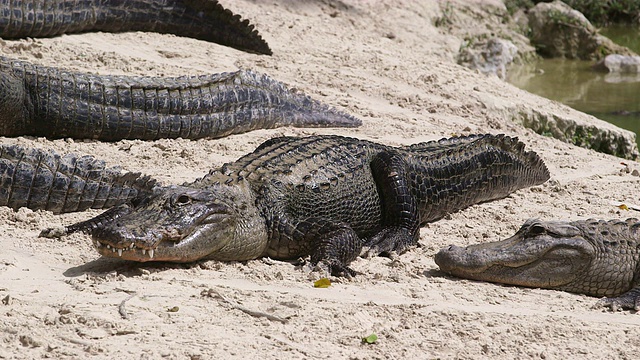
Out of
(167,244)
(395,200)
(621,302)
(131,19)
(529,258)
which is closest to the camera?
(167,244)

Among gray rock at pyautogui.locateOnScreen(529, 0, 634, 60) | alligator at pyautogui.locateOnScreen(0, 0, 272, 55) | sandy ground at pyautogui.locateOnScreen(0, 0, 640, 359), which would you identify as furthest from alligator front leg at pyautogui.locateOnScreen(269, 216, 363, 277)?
gray rock at pyautogui.locateOnScreen(529, 0, 634, 60)

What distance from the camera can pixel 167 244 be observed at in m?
4.48

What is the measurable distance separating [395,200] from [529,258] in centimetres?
115

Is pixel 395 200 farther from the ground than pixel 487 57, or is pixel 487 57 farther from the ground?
pixel 395 200

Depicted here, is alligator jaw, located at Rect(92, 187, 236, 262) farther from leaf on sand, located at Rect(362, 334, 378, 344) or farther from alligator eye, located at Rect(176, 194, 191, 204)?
leaf on sand, located at Rect(362, 334, 378, 344)

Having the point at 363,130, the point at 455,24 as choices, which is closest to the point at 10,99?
the point at 363,130

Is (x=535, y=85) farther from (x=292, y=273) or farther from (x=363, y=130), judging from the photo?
(x=292, y=273)

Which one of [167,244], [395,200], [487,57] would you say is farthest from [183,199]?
[487,57]

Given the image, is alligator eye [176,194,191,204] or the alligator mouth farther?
alligator eye [176,194,191,204]

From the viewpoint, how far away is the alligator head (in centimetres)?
431

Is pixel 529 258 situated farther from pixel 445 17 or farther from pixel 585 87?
pixel 585 87

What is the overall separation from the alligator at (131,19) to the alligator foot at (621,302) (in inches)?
230

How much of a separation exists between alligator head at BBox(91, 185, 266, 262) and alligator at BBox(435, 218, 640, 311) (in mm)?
1093

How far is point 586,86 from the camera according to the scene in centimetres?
1466
